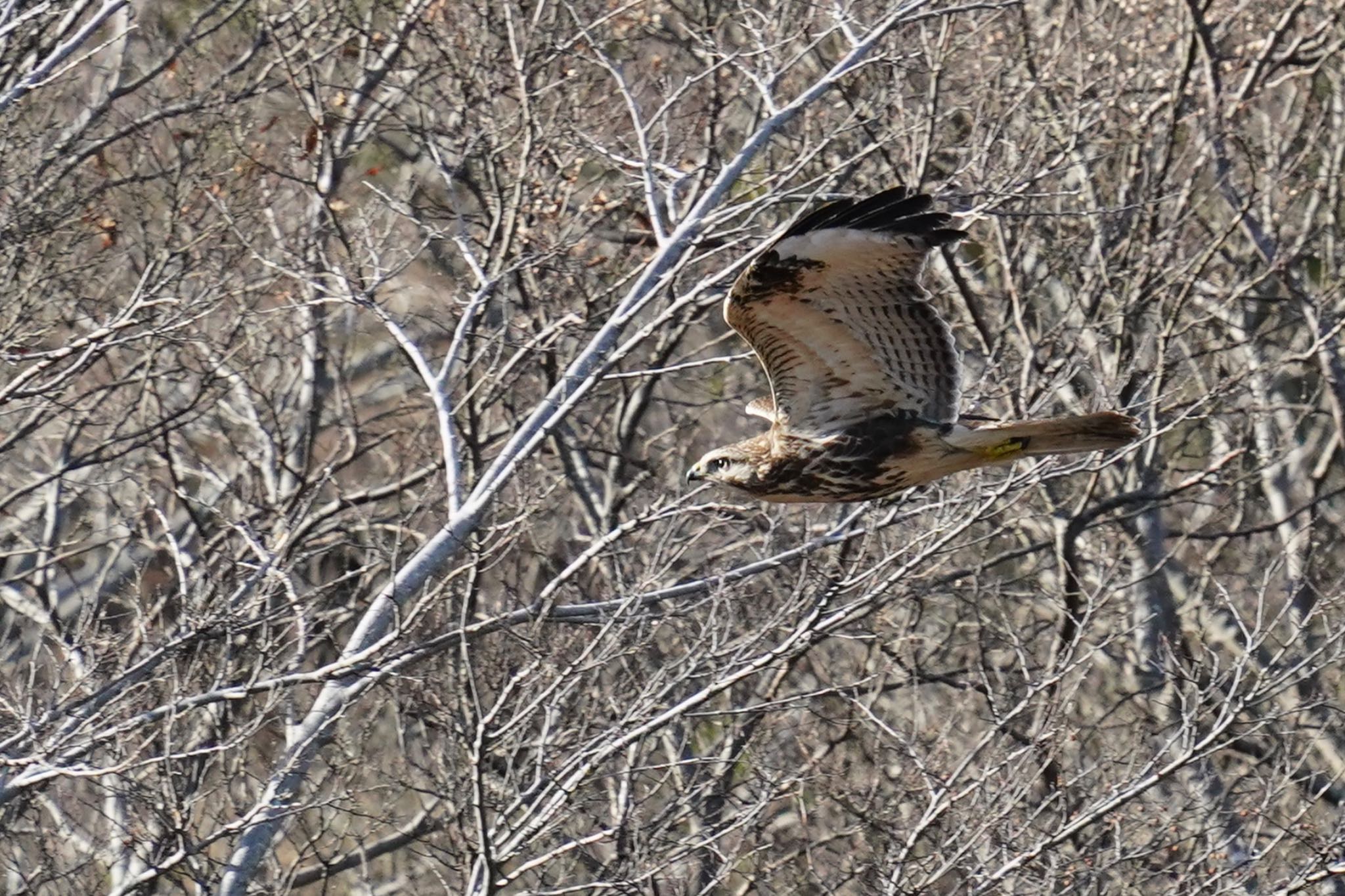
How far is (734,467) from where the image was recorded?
7395mm

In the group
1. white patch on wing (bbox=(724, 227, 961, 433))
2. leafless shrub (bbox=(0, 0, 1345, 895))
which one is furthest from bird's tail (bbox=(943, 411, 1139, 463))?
leafless shrub (bbox=(0, 0, 1345, 895))

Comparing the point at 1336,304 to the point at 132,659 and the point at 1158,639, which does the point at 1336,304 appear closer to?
the point at 1158,639

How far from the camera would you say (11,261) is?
29.1 feet

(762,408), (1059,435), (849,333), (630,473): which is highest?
(849,333)

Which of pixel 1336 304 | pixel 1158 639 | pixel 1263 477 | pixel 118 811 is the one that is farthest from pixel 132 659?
pixel 1336 304

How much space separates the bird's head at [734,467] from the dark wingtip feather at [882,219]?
114 cm

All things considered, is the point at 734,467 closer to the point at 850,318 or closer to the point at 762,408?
the point at 762,408

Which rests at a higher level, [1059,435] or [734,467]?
[734,467]

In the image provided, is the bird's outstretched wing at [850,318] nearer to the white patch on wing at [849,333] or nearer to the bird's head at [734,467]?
the white patch on wing at [849,333]

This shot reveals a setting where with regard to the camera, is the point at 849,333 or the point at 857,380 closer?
the point at 849,333

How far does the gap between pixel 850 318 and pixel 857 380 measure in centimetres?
31

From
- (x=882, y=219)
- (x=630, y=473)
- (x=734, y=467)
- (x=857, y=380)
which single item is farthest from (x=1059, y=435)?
(x=630, y=473)

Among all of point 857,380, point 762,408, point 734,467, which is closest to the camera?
point 857,380

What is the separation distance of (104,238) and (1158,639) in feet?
19.5
